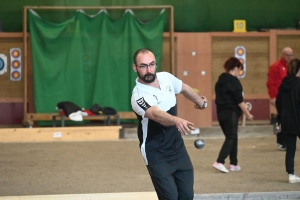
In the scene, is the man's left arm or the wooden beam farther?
the wooden beam

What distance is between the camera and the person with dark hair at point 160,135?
4625 mm

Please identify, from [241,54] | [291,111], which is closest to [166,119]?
[291,111]

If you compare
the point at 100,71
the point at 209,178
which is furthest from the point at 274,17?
the point at 209,178

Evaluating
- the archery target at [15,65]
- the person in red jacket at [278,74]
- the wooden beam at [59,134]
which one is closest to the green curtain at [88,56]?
the archery target at [15,65]

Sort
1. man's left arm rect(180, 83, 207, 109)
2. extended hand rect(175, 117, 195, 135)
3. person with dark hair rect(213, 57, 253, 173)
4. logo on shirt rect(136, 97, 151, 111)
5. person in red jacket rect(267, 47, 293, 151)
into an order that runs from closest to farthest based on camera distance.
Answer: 1. extended hand rect(175, 117, 195, 135)
2. logo on shirt rect(136, 97, 151, 111)
3. man's left arm rect(180, 83, 207, 109)
4. person with dark hair rect(213, 57, 253, 173)
5. person in red jacket rect(267, 47, 293, 151)

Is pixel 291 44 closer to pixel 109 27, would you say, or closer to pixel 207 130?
pixel 207 130

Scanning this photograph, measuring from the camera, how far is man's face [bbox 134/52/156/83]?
4605 millimetres

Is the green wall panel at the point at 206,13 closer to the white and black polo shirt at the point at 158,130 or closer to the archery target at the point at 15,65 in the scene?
the archery target at the point at 15,65

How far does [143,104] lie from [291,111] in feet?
9.98

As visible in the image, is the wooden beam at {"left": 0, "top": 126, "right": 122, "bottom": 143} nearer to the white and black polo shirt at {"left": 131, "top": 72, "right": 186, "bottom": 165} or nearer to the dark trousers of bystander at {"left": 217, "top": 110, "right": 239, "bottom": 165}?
the dark trousers of bystander at {"left": 217, "top": 110, "right": 239, "bottom": 165}

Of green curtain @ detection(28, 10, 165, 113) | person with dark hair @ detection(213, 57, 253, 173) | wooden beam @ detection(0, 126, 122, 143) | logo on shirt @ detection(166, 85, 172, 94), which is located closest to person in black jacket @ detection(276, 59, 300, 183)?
person with dark hair @ detection(213, 57, 253, 173)

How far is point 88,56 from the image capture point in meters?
12.9

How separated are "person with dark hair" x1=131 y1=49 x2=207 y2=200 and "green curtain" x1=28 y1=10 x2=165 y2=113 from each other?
26.8ft

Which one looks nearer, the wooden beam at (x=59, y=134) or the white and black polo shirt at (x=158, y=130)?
the white and black polo shirt at (x=158, y=130)
